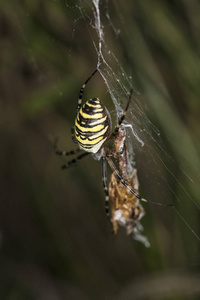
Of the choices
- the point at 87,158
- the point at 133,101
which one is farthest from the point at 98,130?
the point at 87,158

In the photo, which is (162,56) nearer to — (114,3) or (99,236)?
(114,3)

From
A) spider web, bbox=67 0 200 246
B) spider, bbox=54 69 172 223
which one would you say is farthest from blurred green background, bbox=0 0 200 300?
spider, bbox=54 69 172 223

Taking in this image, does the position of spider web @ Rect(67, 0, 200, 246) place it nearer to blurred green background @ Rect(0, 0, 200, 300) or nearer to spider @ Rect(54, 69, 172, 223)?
blurred green background @ Rect(0, 0, 200, 300)

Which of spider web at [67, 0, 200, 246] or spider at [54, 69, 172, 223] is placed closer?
spider at [54, 69, 172, 223]

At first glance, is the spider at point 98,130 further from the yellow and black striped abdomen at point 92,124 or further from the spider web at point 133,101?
the spider web at point 133,101

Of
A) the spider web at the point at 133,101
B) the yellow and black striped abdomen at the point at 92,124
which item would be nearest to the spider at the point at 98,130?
the yellow and black striped abdomen at the point at 92,124

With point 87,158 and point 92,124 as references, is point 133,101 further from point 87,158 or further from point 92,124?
point 87,158
